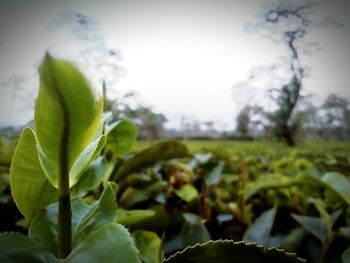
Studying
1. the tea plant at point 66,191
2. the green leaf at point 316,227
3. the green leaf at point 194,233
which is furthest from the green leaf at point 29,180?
the green leaf at point 316,227

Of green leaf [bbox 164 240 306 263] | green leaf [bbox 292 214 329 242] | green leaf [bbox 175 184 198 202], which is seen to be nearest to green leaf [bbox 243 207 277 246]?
green leaf [bbox 292 214 329 242]

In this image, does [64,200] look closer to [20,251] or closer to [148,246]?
[20,251]

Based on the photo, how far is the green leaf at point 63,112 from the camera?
185mm

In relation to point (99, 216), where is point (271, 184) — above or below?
below

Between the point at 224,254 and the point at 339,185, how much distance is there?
378mm

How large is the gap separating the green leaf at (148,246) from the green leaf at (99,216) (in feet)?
0.47

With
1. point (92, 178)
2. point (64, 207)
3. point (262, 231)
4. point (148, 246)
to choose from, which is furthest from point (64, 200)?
point (262, 231)

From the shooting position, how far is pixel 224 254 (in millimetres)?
223

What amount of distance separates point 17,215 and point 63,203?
0.52 metres

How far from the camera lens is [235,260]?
22 centimetres

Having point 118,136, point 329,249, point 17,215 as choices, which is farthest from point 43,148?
point 17,215

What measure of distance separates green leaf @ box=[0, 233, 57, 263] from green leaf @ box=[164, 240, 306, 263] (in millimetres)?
77

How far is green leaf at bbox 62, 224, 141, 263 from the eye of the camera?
0.20m

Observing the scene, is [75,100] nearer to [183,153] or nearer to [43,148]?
[43,148]
